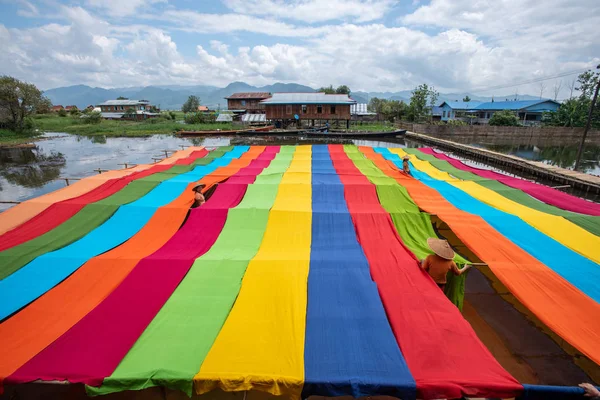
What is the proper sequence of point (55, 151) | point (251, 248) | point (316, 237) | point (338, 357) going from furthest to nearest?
1. point (55, 151)
2. point (316, 237)
3. point (251, 248)
4. point (338, 357)

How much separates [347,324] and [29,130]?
5652cm

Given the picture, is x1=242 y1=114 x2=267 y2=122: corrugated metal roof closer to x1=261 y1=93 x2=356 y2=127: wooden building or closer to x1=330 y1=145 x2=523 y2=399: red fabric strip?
x1=261 y1=93 x2=356 y2=127: wooden building

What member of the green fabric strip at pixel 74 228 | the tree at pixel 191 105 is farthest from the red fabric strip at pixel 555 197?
the tree at pixel 191 105

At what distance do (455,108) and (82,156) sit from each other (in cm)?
6035

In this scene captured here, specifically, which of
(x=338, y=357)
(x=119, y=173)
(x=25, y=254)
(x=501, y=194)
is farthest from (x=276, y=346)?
(x=119, y=173)

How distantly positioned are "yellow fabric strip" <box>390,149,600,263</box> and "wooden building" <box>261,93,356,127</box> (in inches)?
1390

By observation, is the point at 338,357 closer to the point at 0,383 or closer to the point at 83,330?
the point at 83,330

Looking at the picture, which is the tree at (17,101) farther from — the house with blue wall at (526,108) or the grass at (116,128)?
the house with blue wall at (526,108)

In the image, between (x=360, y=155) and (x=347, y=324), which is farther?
(x=360, y=155)

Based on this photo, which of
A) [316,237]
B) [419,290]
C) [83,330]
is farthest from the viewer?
[316,237]

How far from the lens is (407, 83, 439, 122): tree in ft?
171

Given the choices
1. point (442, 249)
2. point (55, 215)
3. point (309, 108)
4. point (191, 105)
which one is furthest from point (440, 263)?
point (191, 105)

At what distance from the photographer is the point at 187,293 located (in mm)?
4910

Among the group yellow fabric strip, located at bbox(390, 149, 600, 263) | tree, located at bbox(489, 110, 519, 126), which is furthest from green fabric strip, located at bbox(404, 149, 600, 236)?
tree, located at bbox(489, 110, 519, 126)
